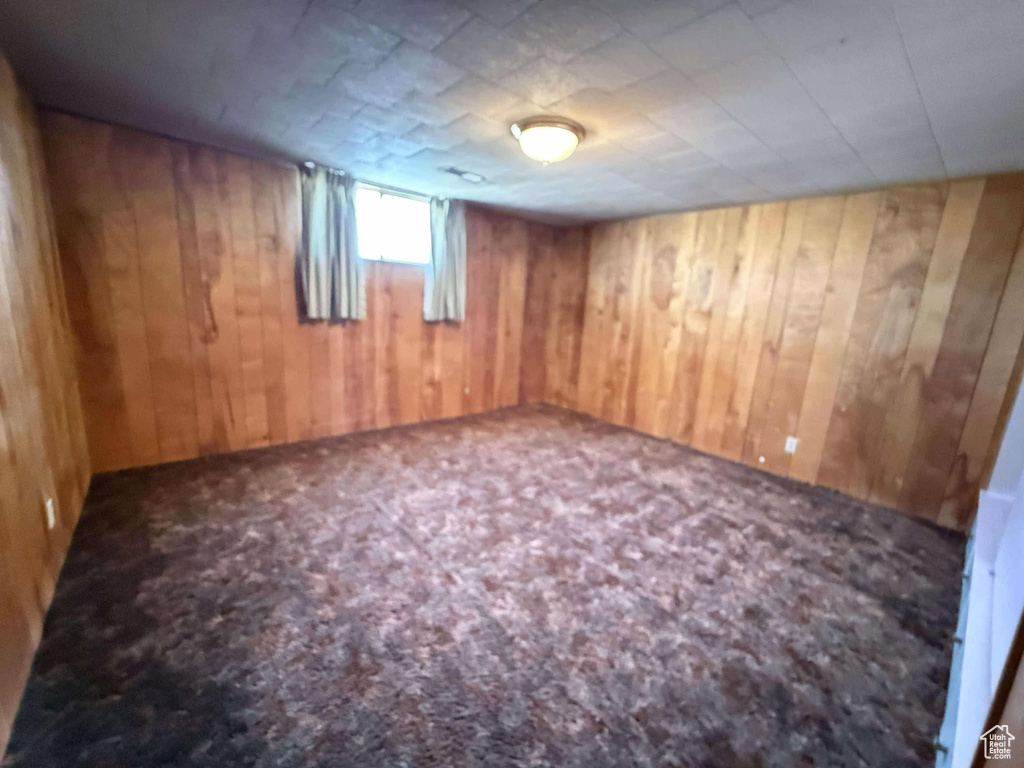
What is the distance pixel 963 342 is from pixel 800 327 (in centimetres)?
84

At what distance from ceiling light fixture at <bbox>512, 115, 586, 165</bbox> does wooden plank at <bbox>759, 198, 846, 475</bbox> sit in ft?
6.80

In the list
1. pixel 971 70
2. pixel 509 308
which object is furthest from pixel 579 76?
pixel 509 308

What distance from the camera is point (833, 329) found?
2.87 meters

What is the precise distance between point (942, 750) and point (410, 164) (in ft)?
11.8

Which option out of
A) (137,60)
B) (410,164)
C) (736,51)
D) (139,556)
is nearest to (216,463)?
(139,556)

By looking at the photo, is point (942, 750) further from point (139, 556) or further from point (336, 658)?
point (139, 556)

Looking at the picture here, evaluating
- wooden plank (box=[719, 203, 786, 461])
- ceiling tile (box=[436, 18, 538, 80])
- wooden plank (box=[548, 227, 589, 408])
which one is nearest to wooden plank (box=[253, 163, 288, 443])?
ceiling tile (box=[436, 18, 538, 80])

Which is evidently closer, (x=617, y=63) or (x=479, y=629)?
(x=617, y=63)

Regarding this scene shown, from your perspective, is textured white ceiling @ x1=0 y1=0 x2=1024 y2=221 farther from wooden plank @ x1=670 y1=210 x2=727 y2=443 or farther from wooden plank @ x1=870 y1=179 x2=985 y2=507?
wooden plank @ x1=670 y1=210 x2=727 y2=443

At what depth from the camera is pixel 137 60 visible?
1.61 m

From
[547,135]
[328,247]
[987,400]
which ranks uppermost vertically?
[547,135]

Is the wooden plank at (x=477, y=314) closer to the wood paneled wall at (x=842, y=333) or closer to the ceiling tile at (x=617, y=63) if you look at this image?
the wood paneled wall at (x=842, y=333)

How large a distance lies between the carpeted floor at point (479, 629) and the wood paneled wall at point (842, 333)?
1.58 ft

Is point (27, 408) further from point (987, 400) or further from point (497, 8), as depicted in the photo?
point (987, 400)
